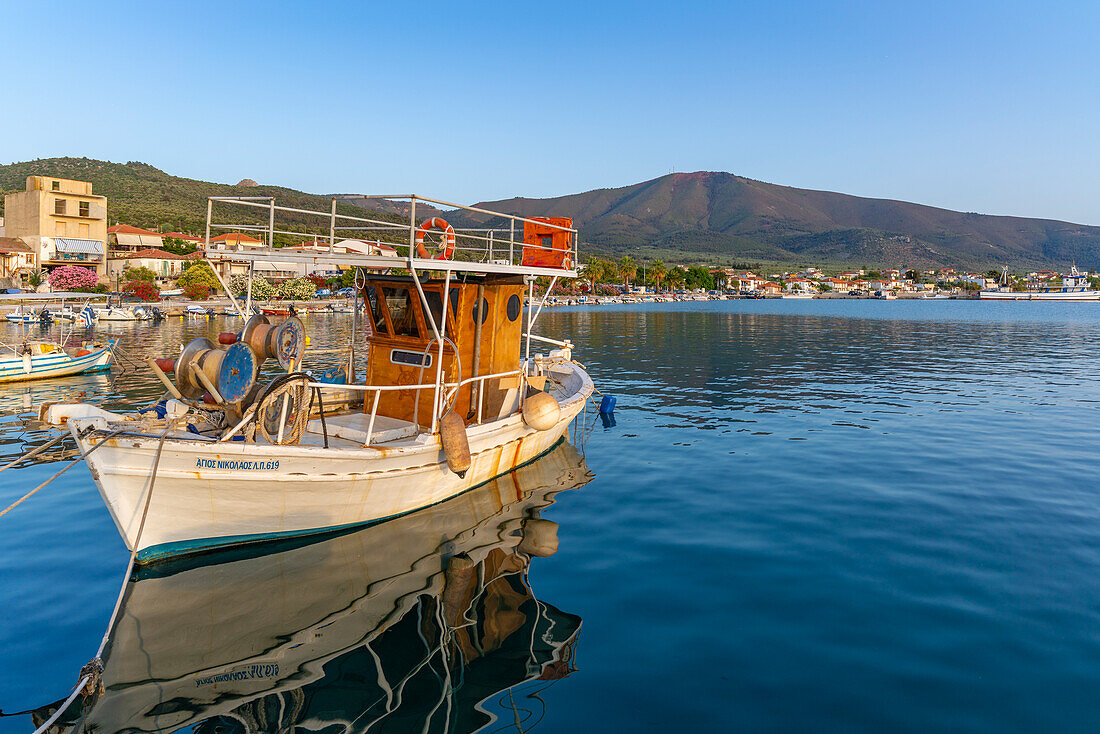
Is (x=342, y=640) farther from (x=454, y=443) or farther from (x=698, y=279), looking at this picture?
(x=698, y=279)

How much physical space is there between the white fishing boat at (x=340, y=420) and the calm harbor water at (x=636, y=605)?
69 centimetres

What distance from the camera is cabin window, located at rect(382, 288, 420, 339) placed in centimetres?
1033

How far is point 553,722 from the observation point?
519 cm

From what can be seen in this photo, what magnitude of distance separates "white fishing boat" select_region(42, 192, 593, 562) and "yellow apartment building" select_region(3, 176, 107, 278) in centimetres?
8759

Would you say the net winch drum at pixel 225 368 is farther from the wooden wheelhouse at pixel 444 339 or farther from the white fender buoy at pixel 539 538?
the white fender buoy at pixel 539 538

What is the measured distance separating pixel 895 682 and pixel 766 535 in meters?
3.58

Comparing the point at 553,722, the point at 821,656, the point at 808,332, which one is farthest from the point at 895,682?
the point at 808,332

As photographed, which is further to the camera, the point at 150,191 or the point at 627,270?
the point at 627,270

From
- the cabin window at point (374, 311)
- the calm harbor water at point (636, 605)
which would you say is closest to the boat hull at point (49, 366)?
A: the calm harbor water at point (636, 605)

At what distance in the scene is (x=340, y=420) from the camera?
1052 centimetres

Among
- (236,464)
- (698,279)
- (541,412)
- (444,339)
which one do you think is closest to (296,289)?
(541,412)

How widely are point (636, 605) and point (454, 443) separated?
335 centimetres

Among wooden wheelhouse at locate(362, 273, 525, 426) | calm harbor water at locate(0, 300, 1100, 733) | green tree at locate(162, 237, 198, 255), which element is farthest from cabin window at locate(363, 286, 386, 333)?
green tree at locate(162, 237, 198, 255)

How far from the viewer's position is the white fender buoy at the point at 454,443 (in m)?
8.82
